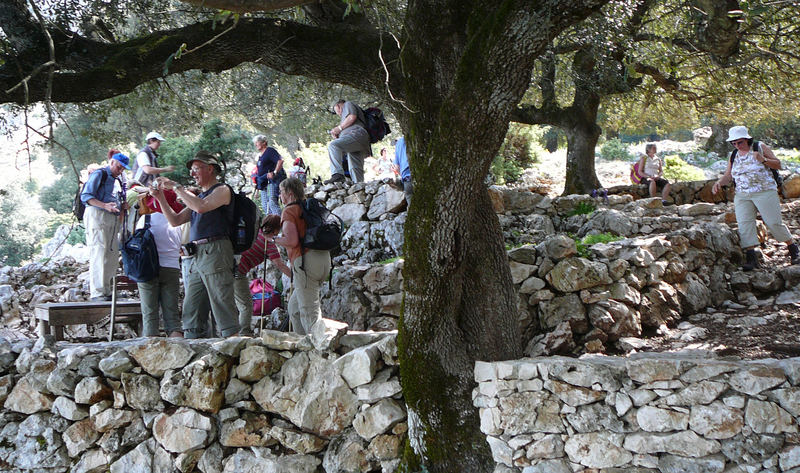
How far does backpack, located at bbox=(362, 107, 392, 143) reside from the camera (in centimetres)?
954

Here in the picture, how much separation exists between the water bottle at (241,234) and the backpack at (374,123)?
4392 millimetres

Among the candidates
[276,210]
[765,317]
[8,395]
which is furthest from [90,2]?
[765,317]

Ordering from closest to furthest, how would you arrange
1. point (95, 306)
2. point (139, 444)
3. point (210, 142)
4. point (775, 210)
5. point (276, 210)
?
1. point (139, 444)
2. point (95, 306)
3. point (775, 210)
4. point (276, 210)
5. point (210, 142)

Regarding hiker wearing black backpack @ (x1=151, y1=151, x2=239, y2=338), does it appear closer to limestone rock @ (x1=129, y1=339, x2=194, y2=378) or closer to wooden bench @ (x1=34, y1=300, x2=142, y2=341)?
limestone rock @ (x1=129, y1=339, x2=194, y2=378)

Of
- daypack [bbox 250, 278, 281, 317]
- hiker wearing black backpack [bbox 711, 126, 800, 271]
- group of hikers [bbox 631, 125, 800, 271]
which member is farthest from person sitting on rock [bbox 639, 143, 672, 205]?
daypack [bbox 250, 278, 281, 317]

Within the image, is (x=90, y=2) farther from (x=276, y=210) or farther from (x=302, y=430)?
(x=302, y=430)

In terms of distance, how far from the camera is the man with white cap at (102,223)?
24.2ft

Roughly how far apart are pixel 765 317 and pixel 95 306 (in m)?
6.79

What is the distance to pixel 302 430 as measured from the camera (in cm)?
493

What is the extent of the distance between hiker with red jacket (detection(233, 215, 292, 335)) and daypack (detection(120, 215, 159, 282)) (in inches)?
31.4

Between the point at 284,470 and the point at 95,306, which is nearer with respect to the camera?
the point at 284,470

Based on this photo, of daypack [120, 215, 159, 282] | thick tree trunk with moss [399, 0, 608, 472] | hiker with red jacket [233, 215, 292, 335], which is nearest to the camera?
thick tree trunk with moss [399, 0, 608, 472]

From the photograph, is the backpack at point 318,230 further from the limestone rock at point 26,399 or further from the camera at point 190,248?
the limestone rock at point 26,399

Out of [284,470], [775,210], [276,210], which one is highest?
[276,210]
